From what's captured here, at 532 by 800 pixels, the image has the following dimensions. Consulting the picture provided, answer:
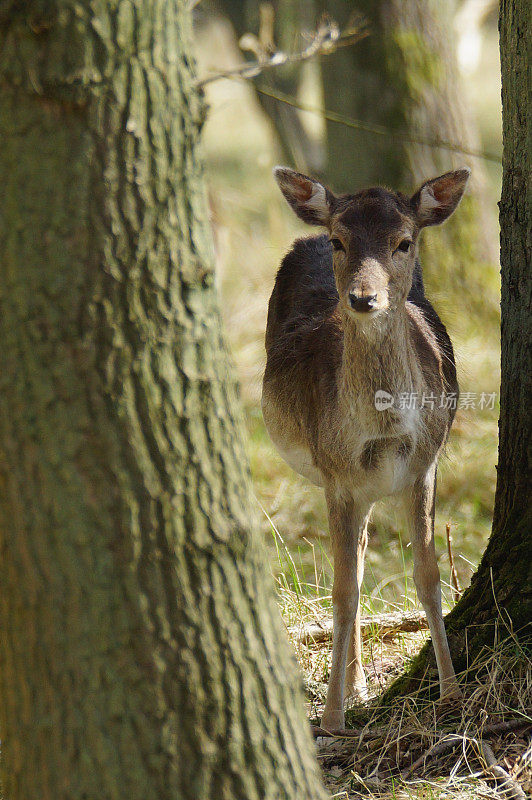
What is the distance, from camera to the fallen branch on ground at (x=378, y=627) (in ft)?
15.2

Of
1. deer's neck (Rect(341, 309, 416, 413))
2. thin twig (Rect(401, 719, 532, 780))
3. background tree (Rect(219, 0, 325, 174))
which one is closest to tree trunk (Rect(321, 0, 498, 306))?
background tree (Rect(219, 0, 325, 174))

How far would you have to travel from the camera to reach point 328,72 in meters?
8.56

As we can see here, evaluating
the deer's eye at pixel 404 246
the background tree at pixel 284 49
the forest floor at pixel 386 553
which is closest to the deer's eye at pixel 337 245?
the deer's eye at pixel 404 246

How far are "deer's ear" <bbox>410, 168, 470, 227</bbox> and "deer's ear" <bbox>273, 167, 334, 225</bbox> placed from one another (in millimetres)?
406

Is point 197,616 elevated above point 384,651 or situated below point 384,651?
above

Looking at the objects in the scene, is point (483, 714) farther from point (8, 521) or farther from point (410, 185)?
point (410, 185)

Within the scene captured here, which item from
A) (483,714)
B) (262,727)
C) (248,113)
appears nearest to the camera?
(262,727)

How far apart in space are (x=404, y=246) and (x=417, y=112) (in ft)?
14.6

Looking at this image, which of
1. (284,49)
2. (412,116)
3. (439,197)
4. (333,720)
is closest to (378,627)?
(333,720)

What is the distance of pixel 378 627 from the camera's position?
15.3 feet

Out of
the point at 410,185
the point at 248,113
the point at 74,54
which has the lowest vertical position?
the point at 74,54

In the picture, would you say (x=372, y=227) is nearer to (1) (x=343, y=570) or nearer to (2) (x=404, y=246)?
(2) (x=404, y=246)

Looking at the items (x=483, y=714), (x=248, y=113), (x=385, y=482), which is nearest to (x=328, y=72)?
(x=385, y=482)

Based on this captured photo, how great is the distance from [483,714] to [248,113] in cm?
1918
